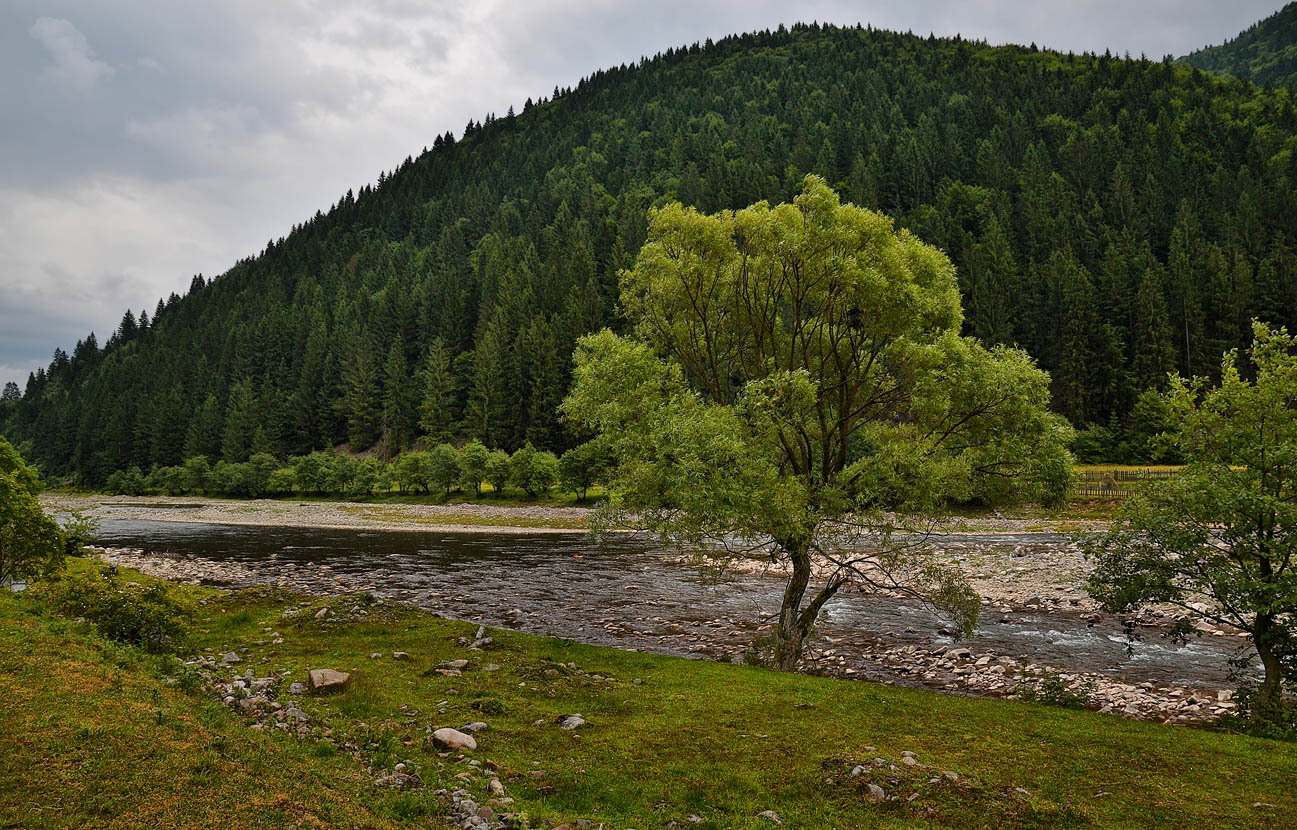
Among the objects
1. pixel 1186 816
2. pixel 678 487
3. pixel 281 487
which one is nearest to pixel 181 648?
pixel 678 487

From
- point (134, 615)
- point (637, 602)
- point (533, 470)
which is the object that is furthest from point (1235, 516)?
point (533, 470)

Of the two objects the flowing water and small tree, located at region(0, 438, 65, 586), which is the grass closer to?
small tree, located at region(0, 438, 65, 586)

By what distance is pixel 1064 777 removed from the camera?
968 centimetres

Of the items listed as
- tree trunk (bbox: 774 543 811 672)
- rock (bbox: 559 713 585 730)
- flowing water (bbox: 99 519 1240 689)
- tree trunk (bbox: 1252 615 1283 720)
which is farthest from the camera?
flowing water (bbox: 99 519 1240 689)

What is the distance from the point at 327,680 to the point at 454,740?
4.73 metres

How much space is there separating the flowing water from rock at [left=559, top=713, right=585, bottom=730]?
6.15 meters

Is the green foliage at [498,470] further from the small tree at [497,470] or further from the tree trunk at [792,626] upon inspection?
the tree trunk at [792,626]

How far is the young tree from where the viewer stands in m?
12.3

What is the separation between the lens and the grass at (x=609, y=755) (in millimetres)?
7551

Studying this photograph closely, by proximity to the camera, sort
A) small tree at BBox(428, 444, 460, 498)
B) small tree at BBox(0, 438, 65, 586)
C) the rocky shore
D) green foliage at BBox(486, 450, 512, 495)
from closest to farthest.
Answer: the rocky shore < small tree at BBox(0, 438, 65, 586) < green foliage at BBox(486, 450, 512, 495) < small tree at BBox(428, 444, 460, 498)

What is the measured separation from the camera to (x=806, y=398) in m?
16.2

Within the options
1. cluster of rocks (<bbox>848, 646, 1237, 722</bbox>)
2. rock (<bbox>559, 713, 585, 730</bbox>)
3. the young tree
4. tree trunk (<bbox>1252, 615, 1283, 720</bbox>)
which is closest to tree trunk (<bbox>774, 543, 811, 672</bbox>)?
cluster of rocks (<bbox>848, 646, 1237, 722</bbox>)

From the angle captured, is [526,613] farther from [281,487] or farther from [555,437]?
[281,487]

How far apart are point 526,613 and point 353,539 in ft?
119
